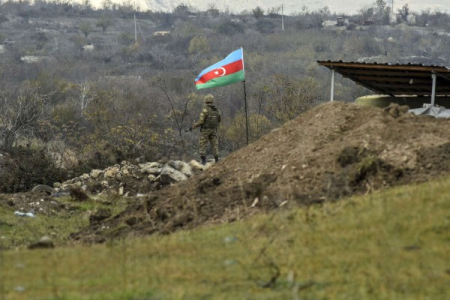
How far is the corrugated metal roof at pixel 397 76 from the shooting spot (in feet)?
70.2

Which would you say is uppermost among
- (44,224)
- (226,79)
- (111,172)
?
(226,79)

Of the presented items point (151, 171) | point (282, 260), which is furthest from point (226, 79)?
point (282, 260)

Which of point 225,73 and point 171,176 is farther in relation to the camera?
point 225,73

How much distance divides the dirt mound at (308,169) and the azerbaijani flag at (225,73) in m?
7.22

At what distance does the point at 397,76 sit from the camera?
22.9 meters

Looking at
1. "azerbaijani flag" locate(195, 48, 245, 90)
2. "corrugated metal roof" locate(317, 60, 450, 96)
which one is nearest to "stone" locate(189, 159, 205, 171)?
"azerbaijani flag" locate(195, 48, 245, 90)

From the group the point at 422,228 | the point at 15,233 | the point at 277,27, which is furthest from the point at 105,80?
the point at 422,228

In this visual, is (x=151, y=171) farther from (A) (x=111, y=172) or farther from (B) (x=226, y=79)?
(B) (x=226, y=79)

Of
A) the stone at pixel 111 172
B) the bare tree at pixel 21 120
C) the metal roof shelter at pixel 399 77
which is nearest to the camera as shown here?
the metal roof shelter at pixel 399 77

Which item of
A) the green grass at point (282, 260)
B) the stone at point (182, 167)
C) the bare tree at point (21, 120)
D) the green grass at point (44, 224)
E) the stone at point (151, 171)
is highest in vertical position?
the green grass at point (282, 260)

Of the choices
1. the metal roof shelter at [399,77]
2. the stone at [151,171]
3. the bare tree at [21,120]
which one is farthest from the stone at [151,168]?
the bare tree at [21,120]

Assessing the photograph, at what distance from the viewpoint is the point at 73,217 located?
19641 millimetres

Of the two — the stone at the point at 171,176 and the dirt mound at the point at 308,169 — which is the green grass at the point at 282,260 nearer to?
the dirt mound at the point at 308,169

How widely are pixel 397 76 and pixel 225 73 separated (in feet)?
14.4
